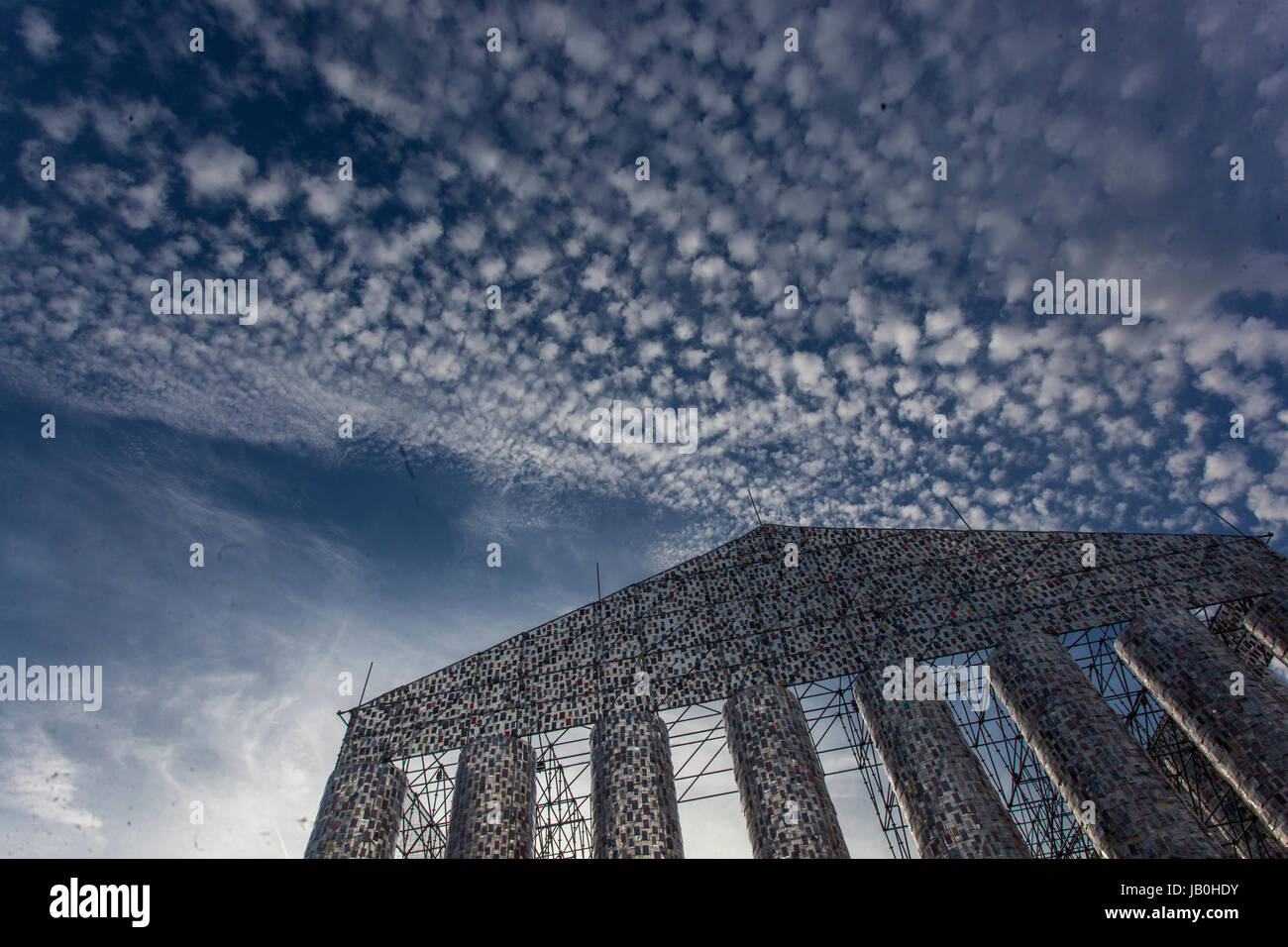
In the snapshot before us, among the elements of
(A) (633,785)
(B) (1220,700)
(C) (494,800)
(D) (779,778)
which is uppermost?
(B) (1220,700)

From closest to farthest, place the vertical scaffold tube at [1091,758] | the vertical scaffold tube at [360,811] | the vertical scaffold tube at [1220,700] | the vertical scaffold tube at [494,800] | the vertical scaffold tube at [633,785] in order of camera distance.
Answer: the vertical scaffold tube at [1091,758] < the vertical scaffold tube at [1220,700] < the vertical scaffold tube at [633,785] < the vertical scaffold tube at [494,800] < the vertical scaffold tube at [360,811]

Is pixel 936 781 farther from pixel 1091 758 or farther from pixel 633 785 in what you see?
pixel 633 785

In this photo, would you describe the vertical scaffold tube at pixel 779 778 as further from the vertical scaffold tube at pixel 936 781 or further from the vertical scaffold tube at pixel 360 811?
the vertical scaffold tube at pixel 360 811

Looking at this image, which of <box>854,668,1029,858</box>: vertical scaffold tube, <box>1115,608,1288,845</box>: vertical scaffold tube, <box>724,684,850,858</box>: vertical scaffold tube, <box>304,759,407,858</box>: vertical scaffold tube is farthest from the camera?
<box>304,759,407,858</box>: vertical scaffold tube

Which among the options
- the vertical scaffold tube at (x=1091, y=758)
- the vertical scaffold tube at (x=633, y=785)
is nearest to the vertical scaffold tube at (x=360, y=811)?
the vertical scaffold tube at (x=633, y=785)

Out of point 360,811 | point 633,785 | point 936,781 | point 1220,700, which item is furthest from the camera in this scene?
point 360,811

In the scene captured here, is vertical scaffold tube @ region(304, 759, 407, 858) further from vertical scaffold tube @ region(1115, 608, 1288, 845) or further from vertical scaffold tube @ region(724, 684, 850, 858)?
vertical scaffold tube @ region(1115, 608, 1288, 845)

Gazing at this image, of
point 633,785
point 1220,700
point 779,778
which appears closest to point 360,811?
point 633,785

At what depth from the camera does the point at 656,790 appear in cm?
1633

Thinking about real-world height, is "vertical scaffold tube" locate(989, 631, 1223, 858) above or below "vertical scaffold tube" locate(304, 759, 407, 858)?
above

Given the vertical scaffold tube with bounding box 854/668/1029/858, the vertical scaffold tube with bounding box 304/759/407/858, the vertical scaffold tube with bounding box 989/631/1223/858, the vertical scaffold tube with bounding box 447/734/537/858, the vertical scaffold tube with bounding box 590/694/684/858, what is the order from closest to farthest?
1. the vertical scaffold tube with bounding box 989/631/1223/858
2. the vertical scaffold tube with bounding box 854/668/1029/858
3. the vertical scaffold tube with bounding box 590/694/684/858
4. the vertical scaffold tube with bounding box 447/734/537/858
5. the vertical scaffold tube with bounding box 304/759/407/858

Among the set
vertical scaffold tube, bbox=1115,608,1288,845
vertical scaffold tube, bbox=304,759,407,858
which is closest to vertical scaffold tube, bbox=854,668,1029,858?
vertical scaffold tube, bbox=1115,608,1288,845
